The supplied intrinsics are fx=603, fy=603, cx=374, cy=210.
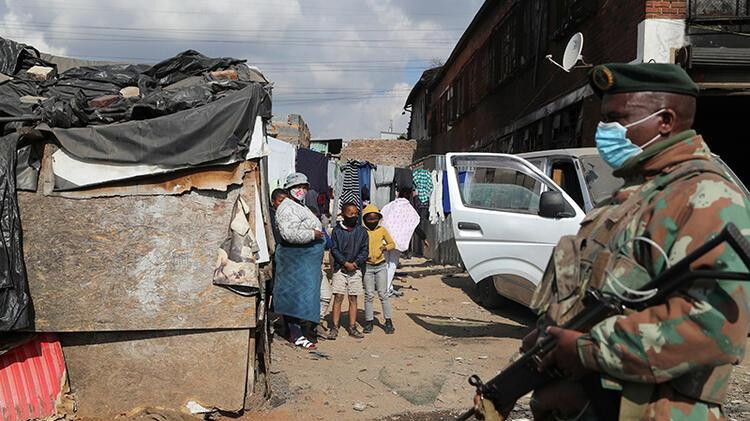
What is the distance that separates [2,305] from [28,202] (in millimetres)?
765

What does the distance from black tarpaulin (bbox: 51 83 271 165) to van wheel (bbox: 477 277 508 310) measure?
16.4 feet

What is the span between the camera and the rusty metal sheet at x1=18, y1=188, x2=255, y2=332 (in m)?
4.43

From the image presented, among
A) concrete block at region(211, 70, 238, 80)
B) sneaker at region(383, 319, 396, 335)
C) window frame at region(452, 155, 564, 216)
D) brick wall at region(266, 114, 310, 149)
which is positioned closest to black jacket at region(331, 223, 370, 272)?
sneaker at region(383, 319, 396, 335)

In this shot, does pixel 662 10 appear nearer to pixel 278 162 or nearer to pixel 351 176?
pixel 278 162

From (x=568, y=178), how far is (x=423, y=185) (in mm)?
6002

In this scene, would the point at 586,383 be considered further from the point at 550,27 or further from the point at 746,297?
the point at 550,27

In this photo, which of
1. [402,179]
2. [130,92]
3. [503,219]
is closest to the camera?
[130,92]

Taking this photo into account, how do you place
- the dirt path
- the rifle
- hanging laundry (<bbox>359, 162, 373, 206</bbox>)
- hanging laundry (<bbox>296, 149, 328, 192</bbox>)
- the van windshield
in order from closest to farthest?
the rifle → the dirt path → the van windshield → hanging laundry (<bbox>296, 149, 328, 192</bbox>) → hanging laundry (<bbox>359, 162, 373, 206</bbox>)

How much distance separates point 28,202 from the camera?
439 centimetres

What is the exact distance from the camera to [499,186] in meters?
6.90

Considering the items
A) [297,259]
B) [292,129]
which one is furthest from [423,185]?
[292,129]

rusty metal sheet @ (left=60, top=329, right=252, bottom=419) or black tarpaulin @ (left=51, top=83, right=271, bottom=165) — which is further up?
black tarpaulin @ (left=51, top=83, right=271, bottom=165)

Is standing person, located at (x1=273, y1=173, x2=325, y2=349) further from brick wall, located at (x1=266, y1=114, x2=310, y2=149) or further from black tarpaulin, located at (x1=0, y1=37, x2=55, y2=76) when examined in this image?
brick wall, located at (x1=266, y1=114, x2=310, y2=149)

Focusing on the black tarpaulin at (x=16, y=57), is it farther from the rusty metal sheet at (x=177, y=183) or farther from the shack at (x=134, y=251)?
the rusty metal sheet at (x=177, y=183)
